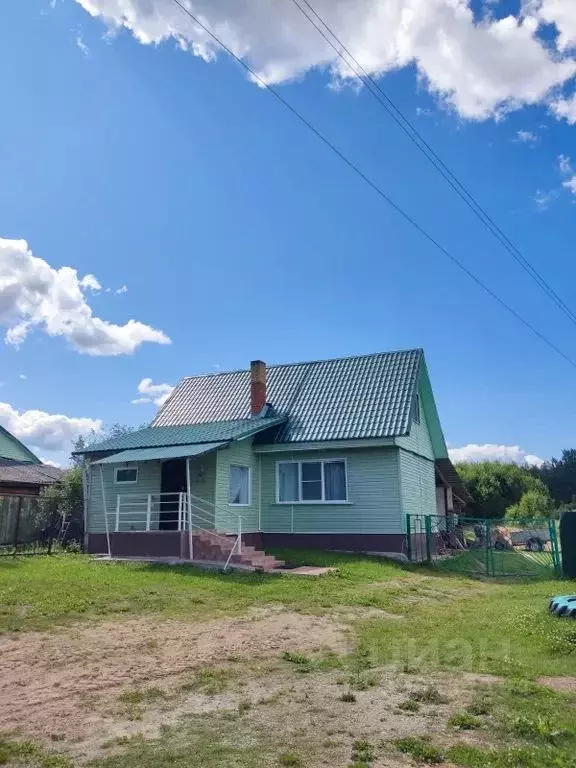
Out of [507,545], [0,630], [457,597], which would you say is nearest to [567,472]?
[507,545]

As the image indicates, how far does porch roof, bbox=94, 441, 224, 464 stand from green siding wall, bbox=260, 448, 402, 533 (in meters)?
3.84

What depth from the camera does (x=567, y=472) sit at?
2165 inches

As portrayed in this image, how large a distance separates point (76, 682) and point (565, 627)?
21.2 ft

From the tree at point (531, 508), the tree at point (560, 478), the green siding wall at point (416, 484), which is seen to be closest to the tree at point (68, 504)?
the green siding wall at point (416, 484)

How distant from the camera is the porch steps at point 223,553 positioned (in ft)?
48.5

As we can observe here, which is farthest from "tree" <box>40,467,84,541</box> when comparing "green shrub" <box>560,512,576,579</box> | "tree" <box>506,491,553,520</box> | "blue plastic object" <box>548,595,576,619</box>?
"tree" <box>506,491,553,520</box>

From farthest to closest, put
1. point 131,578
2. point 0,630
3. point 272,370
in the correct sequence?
point 272,370
point 131,578
point 0,630

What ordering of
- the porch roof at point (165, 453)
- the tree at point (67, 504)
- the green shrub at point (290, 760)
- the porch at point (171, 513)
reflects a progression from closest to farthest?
the green shrub at point (290, 760) → the porch at point (171, 513) → the porch roof at point (165, 453) → the tree at point (67, 504)

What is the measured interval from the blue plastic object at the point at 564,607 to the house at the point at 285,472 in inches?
316

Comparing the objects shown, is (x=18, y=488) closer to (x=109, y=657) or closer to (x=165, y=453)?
(x=165, y=453)

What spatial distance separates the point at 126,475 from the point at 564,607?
45.3 feet

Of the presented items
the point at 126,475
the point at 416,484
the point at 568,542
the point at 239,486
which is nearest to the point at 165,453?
the point at 239,486

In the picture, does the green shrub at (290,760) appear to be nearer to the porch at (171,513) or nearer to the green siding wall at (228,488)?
the porch at (171,513)

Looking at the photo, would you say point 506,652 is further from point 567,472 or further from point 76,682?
point 567,472
